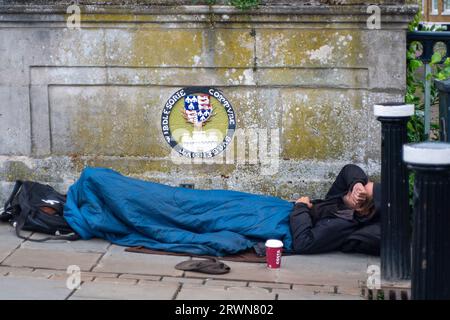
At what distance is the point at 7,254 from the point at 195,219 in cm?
137

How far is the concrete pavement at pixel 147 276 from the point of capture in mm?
5098

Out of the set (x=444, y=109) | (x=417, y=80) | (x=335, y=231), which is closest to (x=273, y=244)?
(x=335, y=231)

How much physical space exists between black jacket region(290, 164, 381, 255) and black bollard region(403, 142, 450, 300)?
192 cm

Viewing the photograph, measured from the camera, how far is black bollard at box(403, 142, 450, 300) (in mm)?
3848

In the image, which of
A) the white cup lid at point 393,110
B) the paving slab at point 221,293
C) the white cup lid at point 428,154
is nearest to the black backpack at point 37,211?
the paving slab at point 221,293

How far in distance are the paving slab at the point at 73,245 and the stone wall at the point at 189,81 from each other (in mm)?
852

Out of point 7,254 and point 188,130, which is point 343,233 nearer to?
point 188,130

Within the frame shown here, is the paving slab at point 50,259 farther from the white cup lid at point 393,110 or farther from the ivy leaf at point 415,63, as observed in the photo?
the ivy leaf at point 415,63

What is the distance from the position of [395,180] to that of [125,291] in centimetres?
180

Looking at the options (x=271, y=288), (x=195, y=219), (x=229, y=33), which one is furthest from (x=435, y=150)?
(x=229, y=33)

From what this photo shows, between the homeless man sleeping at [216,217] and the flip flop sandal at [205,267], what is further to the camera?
the homeless man sleeping at [216,217]

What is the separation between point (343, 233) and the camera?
6.04m

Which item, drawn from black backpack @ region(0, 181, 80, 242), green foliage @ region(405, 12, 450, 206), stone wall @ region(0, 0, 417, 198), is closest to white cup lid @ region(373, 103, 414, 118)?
stone wall @ region(0, 0, 417, 198)

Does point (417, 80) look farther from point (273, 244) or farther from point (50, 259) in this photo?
point (50, 259)
